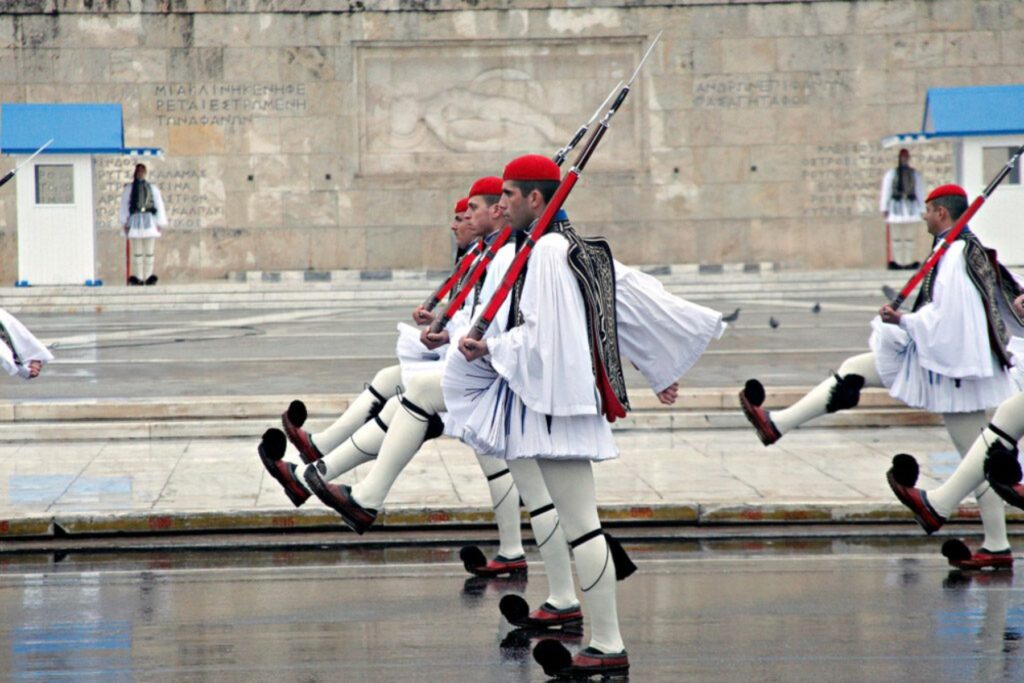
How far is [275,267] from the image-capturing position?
27656mm

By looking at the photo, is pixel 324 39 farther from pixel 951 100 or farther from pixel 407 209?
pixel 951 100

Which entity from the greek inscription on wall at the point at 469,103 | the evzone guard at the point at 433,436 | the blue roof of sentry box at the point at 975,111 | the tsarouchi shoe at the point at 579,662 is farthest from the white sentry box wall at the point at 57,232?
the tsarouchi shoe at the point at 579,662

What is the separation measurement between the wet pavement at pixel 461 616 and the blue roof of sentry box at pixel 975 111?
Answer: 1725cm

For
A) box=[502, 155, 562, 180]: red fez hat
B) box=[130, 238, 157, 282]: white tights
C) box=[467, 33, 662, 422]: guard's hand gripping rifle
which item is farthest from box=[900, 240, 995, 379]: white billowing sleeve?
box=[130, 238, 157, 282]: white tights

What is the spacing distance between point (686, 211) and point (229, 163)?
7.82 m

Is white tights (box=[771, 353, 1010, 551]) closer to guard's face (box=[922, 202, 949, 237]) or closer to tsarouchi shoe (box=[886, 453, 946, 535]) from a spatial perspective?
tsarouchi shoe (box=[886, 453, 946, 535])

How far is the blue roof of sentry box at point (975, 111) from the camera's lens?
23766 millimetres

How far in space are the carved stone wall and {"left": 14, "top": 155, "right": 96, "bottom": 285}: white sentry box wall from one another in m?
3.01

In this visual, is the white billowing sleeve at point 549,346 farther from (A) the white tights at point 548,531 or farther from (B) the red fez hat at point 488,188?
(B) the red fez hat at point 488,188

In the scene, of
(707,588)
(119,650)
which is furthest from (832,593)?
(119,650)

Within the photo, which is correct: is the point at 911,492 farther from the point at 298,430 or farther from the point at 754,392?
the point at 298,430

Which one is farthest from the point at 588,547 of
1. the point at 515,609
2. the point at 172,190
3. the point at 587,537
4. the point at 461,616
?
the point at 172,190

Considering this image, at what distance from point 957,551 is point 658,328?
2.11 metres

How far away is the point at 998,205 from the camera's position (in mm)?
23625
